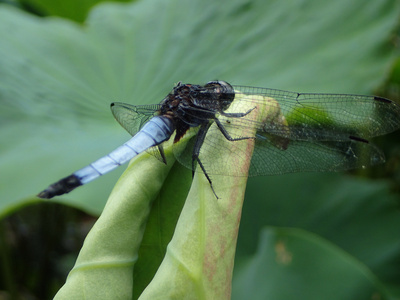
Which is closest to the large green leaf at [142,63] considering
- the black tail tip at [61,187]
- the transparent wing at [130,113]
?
the transparent wing at [130,113]

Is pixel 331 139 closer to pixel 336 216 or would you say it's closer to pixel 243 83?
pixel 243 83

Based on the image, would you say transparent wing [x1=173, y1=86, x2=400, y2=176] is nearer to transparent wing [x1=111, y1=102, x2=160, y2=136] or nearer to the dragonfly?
the dragonfly

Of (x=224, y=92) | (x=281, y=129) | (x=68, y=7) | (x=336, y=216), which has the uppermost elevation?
(x=68, y=7)

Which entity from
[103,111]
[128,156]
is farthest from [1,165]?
[128,156]

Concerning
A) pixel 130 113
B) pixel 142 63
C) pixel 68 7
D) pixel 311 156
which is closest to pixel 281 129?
pixel 311 156

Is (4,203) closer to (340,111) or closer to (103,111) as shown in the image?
(103,111)

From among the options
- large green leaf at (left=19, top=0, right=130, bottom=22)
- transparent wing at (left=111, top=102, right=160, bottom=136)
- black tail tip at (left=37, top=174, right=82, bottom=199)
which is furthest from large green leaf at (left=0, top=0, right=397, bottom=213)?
large green leaf at (left=19, top=0, right=130, bottom=22)
